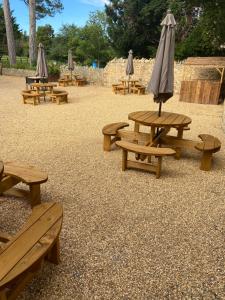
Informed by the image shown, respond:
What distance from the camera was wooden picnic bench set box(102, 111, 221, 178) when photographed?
3980mm

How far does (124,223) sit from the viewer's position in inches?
115

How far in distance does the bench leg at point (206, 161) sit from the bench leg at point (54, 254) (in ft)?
9.34

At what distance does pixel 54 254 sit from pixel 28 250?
1.54ft

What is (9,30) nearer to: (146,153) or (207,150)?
(146,153)

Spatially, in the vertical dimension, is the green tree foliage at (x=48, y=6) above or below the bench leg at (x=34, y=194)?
above

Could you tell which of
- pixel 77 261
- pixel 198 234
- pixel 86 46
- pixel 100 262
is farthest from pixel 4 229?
pixel 86 46

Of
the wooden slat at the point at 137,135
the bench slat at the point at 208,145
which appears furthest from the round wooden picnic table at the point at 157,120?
the bench slat at the point at 208,145

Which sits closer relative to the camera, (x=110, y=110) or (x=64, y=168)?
(x=64, y=168)

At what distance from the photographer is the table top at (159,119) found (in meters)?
4.32

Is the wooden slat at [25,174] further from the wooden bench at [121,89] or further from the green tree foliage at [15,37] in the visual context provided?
the green tree foliage at [15,37]

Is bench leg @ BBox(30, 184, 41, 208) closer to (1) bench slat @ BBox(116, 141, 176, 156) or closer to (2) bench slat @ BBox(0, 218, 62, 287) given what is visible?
(2) bench slat @ BBox(0, 218, 62, 287)

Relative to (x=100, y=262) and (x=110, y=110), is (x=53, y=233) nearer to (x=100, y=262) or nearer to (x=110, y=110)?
(x=100, y=262)

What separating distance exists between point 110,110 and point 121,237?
6.72 m

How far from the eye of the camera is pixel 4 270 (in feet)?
5.57
